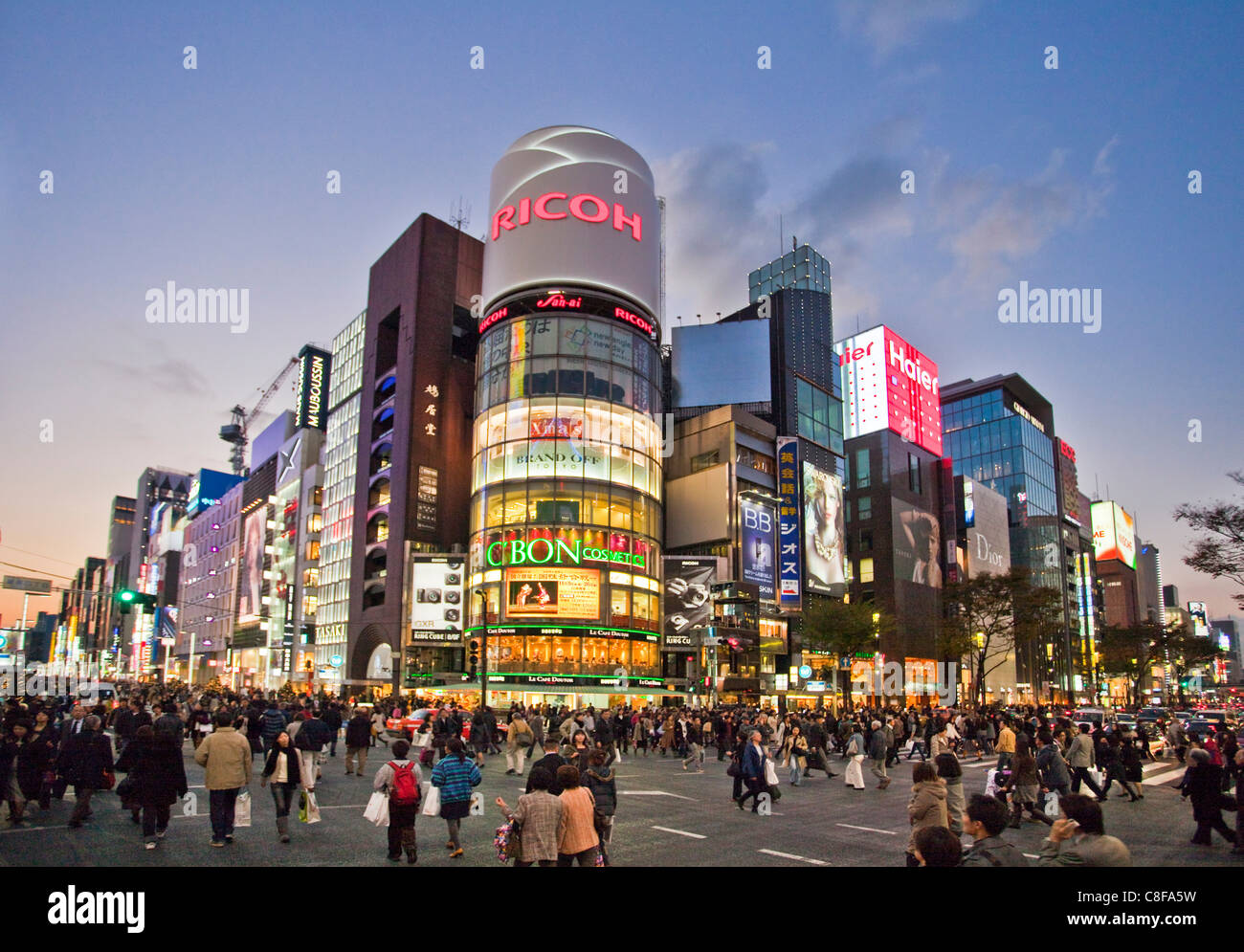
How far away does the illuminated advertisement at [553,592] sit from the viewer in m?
65.3

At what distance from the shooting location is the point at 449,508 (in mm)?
80312

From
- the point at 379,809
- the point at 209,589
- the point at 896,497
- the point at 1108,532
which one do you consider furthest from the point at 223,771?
the point at 1108,532

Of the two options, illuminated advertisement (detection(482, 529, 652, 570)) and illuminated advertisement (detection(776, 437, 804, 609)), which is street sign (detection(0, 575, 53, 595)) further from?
illuminated advertisement (detection(776, 437, 804, 609))

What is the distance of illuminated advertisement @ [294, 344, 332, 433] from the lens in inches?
4117

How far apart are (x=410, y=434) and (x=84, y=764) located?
219ft

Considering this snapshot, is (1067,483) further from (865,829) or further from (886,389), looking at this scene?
(865,829)

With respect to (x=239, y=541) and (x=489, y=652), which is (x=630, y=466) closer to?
(x=489, y=652)

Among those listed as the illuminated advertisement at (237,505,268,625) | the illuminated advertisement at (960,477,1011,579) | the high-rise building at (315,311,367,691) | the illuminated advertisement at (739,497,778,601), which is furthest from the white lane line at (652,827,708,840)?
the illuminated advertisement at (237,505,268,625)

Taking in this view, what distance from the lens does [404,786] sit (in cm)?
1148

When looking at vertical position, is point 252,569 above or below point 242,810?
above

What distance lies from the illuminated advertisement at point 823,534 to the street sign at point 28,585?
208ft
